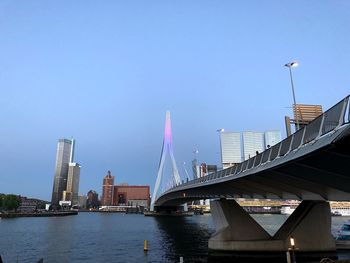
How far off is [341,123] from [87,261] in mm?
30912

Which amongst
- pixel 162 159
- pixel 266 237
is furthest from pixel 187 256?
pixel 162 159

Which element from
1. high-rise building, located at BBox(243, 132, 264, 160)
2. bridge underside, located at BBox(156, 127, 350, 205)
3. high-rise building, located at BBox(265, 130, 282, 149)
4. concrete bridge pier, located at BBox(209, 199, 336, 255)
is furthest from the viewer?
high-rise building, located at BBox(243, 132, 264, 160)

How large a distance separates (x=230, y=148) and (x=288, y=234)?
170ft

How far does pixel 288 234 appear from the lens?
3516cm

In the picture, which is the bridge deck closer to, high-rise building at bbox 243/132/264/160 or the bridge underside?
the bridge underside

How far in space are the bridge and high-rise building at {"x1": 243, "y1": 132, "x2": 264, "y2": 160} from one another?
84.5 ft

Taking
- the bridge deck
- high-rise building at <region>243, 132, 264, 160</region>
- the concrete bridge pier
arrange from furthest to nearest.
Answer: high-rise building at <region>243, 132, 264, 160</region> → the concrete bridge pier → the bridge deck

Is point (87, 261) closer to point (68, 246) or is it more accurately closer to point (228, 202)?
point (68, 246)

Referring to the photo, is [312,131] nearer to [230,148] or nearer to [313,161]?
[313,161]

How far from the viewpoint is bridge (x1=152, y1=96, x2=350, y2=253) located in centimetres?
1486

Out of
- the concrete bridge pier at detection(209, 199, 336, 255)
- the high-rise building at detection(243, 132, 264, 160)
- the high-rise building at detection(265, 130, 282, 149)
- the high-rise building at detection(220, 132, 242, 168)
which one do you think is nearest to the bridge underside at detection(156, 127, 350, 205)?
the concrete bridge pier at detection(209, 199, 336, 255)

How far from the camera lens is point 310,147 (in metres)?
15.5

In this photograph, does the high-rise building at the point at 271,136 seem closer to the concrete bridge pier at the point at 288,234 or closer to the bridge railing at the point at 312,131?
the concrete bridge pier at the point at 288,234

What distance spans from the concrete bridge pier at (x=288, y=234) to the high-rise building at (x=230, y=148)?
46482mm
